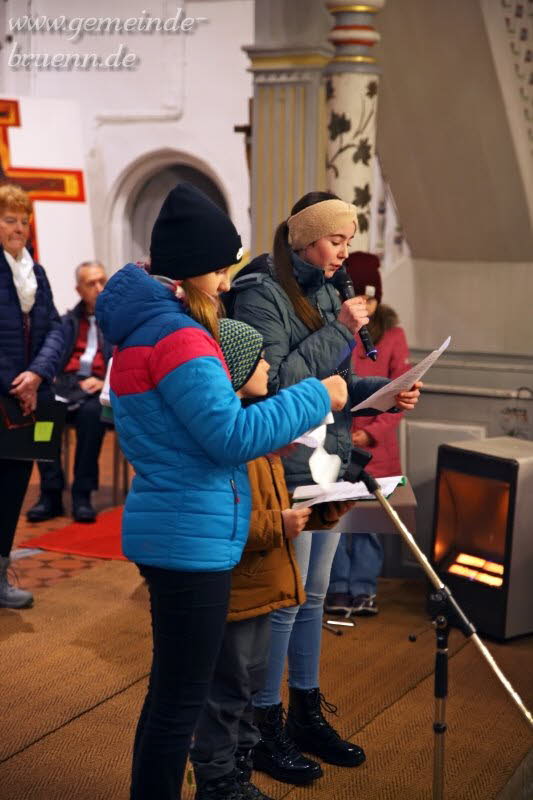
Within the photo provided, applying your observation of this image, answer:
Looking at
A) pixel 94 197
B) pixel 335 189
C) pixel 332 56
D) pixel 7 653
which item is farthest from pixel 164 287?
pixel 94 197

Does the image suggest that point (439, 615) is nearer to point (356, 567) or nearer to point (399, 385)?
point (399, 385)

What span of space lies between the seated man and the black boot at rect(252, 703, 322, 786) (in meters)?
3.18

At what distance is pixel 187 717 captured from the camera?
88.6 inches

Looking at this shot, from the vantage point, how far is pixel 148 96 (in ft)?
29.9

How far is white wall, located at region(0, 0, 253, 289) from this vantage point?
8.80m

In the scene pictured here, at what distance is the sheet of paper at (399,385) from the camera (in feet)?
7.79

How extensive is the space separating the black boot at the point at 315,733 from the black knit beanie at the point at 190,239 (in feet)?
4.29

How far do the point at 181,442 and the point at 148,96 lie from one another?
7.41m

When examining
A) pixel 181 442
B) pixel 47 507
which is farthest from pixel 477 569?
pixel 47 507

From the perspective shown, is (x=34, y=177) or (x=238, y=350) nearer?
(x=238, y=350)

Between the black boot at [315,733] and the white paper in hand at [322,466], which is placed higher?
the white paper in hand at [322,466]

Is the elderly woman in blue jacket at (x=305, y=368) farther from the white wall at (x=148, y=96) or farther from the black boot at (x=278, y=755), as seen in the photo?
the white wall at (x=148, y=96)

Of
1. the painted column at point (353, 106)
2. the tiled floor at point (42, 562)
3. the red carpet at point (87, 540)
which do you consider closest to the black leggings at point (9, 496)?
the tiled floor at point (42, 562)

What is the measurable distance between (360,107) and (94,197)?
518 cm
